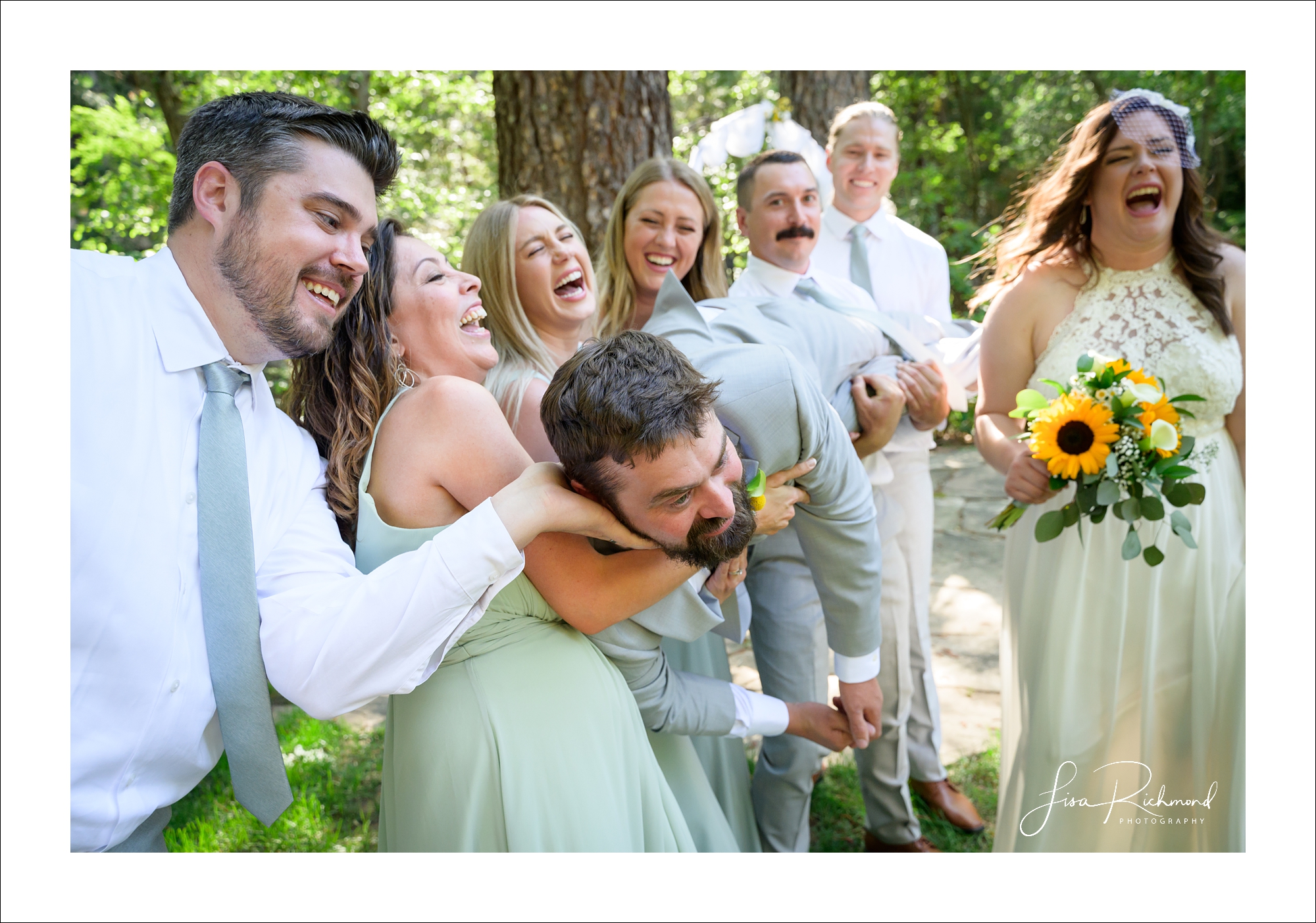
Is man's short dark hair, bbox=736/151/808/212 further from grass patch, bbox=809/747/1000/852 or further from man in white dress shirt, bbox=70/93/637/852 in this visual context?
grass patch, bbox=809/747/1000/852

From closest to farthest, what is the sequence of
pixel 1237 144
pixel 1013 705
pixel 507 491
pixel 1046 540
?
pixel 507 491 → pixel 1046 540 → pixel 1013 705 → pixel 1237 144

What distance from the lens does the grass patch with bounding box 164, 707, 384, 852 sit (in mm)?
2551

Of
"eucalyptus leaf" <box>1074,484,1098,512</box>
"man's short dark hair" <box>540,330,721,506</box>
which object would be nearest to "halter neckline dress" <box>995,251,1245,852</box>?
"eucalyptus leaf" <box>1074,484,1098,512</box>

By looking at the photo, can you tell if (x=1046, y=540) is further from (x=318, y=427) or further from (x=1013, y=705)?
(x=318, y=427)

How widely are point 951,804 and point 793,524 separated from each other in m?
1.46

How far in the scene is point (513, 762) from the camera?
1.96 m

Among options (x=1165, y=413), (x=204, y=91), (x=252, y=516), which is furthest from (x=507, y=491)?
(x=204, y=91)

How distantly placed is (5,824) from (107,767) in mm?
464

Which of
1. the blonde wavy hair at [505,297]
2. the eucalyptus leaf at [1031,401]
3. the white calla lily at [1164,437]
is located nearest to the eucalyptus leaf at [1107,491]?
the white calla lily at [1164,437]

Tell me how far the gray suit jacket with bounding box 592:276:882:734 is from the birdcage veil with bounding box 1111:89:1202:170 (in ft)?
3.66

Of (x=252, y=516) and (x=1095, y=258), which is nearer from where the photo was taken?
(x=252, y=516)

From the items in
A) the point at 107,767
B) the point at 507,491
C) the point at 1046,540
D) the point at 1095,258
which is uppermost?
the point at 1095,258

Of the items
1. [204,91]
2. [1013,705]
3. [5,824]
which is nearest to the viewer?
[5,824]

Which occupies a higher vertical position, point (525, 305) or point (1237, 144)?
point (1237, 144)
